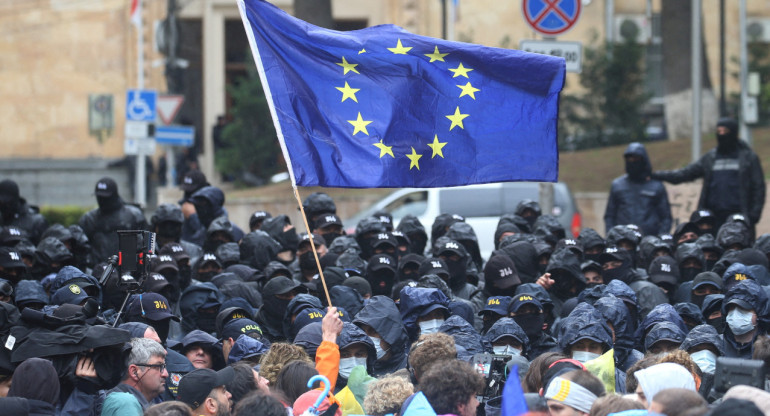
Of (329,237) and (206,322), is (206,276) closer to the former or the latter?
(206,322)

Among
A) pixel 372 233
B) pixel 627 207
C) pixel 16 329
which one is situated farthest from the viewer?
pixel 627 207

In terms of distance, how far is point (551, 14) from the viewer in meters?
12.2

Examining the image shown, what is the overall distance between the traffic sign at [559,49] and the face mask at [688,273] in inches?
106

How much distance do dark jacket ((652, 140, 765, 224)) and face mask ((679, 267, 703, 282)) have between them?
2297 millimetres

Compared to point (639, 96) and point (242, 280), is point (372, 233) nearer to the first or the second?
point (242, 280)

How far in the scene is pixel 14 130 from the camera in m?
31.7

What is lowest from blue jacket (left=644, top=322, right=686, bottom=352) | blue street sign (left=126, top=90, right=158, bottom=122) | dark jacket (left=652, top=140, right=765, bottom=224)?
blue jacket (left=644, top=322, right=686, bottom=352)

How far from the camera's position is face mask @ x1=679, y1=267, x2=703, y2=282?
10188 mm

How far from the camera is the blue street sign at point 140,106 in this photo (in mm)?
19453

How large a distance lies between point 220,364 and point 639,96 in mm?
18969

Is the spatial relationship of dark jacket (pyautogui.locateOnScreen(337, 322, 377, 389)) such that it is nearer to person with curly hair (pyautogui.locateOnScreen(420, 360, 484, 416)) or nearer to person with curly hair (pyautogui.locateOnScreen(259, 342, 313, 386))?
person with curly hair (pyautogui.locateOnScreen(259, 342, 313, 386))

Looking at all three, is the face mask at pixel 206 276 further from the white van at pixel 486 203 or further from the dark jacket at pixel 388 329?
the white van at pixel 486 203

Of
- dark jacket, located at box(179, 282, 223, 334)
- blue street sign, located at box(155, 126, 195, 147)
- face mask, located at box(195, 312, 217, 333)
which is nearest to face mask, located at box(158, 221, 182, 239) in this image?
dark jacket, located at box(179, 282, 223, 334)

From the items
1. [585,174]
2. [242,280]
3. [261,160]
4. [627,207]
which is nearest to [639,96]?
[585,174]
